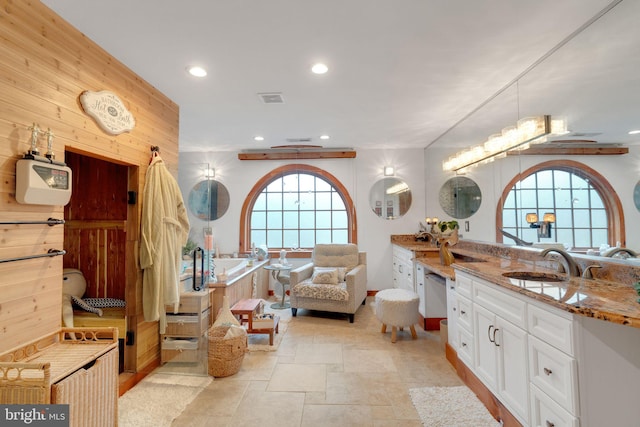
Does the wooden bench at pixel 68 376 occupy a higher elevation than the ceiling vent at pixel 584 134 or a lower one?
lower

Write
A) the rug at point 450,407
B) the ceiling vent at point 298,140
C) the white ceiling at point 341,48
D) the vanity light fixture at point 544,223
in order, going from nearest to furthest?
the white ceiling at point 341,48 → the rug at point 450,407 → the vanity light fixture at point 544,223 → the ceiling vent at point 298,140

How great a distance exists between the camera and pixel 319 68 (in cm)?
252

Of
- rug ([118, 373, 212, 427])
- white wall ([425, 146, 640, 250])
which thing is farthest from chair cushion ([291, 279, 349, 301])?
white wall ([425, 146, 640, 250])

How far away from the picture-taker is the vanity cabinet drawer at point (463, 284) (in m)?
2.27

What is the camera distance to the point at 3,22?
58.9 inches

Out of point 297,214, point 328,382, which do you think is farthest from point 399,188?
point 328,382

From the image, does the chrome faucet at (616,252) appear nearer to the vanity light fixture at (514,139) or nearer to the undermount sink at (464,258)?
the vanity light fixture at (514,139)

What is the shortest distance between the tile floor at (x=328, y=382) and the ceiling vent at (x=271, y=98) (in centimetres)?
262

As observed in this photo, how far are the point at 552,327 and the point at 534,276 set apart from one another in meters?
0.69

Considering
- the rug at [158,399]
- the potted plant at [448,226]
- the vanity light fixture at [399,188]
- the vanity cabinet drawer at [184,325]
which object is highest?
the vanity light fixture at [399,188]

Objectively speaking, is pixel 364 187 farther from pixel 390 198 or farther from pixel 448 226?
pixel 448 226

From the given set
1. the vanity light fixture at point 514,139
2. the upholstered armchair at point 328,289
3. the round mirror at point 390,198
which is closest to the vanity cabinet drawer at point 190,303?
the upholstered armchair at point 328,289

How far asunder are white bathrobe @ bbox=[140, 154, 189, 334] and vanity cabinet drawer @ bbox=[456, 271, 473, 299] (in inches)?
94.4

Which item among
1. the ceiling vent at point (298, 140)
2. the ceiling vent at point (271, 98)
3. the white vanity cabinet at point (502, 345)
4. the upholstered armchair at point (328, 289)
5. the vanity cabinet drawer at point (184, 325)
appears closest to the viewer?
the white vanity cabinet at point (502, 345)
